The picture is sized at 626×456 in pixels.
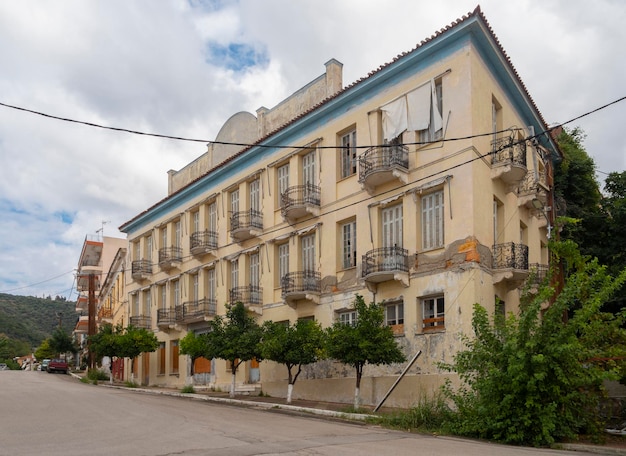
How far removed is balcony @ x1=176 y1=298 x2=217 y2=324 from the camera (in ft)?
104

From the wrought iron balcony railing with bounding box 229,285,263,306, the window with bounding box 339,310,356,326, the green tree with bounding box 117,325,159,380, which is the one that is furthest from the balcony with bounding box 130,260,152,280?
the window with bounding box 339,310,356,326

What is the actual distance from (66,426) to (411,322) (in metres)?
10.8

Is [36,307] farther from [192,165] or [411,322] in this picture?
[411,322]

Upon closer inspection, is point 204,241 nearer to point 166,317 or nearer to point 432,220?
point 166,317

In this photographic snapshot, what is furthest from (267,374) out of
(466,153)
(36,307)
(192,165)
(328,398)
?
(36,307)

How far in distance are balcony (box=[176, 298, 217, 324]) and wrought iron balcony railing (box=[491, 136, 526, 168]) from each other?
16.2 m

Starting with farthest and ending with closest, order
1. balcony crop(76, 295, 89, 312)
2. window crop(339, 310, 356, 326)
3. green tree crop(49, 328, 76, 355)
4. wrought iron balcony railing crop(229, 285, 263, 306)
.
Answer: balcony crop(76, 295, 89, 312) → green tree crop(49, 328, 76, 355) → wrought iron balcony railing crop(229, 285, 263, 306) → window crop(339, 310, 356, 326)

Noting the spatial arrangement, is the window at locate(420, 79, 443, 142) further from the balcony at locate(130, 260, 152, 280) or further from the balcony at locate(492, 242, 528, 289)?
the balcony at locate(130, 260, 152, 280)

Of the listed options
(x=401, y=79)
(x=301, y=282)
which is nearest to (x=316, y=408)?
(x=301, y=282)

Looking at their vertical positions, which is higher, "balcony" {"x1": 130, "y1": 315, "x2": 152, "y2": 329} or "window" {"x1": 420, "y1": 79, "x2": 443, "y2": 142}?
"window" {"x1": 420, "y1": 79, "x2": 443, "y2": 142}

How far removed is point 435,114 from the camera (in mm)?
21078

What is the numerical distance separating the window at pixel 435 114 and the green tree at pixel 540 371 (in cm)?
739

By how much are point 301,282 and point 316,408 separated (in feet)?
19.5

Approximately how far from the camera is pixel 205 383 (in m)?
32.0
